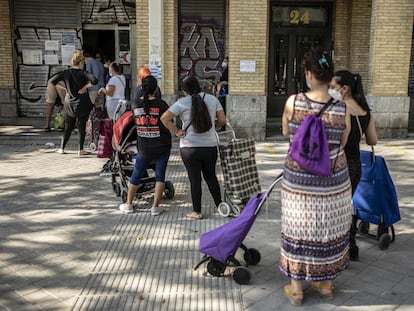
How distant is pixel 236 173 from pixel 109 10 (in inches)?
360

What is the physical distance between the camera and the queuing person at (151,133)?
5.87 meters

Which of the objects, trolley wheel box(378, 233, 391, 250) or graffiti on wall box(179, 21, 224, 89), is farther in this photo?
graffiti on wall box(179, 21, 224, 89)

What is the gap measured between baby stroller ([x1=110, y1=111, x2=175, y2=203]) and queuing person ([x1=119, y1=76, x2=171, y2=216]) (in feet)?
1.44

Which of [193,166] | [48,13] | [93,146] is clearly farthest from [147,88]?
[48,13]

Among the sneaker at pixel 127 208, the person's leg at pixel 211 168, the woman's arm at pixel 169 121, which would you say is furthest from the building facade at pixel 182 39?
the woman's arm at pixel 169 121

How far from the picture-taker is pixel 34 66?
13.8m

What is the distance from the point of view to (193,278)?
4.44 m

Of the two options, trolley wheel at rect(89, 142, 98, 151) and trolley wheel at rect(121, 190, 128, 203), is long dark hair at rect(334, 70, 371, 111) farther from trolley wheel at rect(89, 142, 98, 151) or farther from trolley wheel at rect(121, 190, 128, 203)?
trolley wheel at rect(89, 142, 98, 151)

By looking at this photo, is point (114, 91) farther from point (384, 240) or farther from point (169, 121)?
point (384, 240)

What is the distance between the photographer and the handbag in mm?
3594

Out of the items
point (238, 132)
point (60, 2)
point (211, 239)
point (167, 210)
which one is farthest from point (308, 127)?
point (60, 2)

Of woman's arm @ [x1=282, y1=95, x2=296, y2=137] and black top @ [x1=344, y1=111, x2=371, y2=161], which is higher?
woman's arm @ [x1=282, y1=95, x2=296, y2=137]

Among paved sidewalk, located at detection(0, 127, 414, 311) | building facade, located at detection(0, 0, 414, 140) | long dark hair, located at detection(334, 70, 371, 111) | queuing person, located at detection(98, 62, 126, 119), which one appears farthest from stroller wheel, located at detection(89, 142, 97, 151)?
long dark hair, located at detection(334, 70, 371, 111)

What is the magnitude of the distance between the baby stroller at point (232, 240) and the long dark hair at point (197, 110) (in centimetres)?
158
